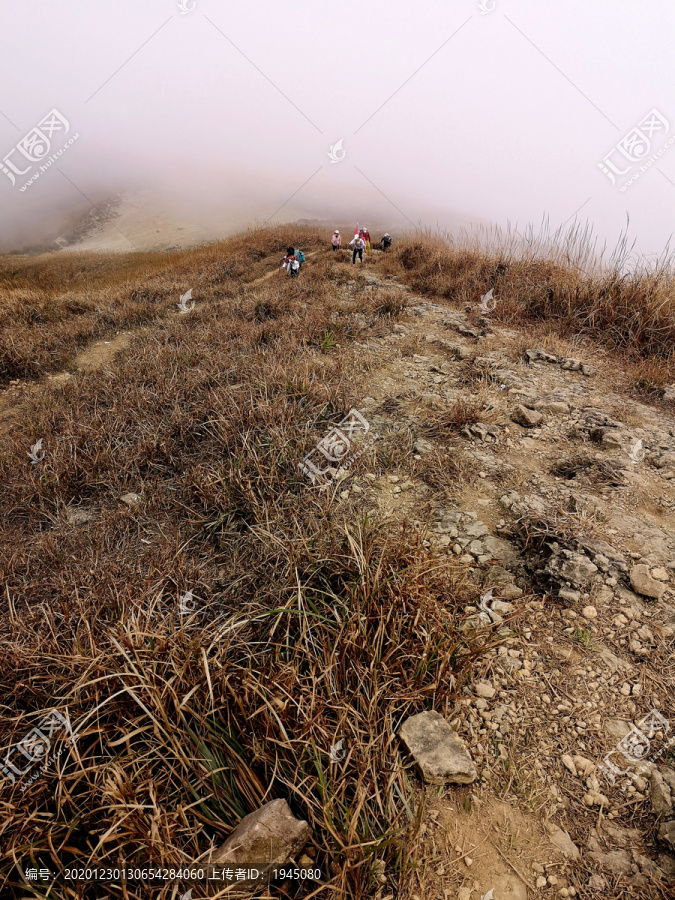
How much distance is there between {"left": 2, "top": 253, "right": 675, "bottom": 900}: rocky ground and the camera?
1428 millimetres

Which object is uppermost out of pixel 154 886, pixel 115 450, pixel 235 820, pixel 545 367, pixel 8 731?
pixel 115 450

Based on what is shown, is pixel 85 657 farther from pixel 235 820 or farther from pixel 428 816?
pixel 428 816

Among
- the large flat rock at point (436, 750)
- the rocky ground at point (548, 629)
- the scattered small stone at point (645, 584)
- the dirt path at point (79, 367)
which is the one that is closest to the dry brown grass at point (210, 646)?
the large flat rock at point (436, 750)

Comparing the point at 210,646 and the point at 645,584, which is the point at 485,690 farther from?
the point at 210,646

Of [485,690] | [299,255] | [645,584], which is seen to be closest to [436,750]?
[485,690]

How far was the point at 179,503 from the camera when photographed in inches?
121

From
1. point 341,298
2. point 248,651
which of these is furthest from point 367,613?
point 341,298

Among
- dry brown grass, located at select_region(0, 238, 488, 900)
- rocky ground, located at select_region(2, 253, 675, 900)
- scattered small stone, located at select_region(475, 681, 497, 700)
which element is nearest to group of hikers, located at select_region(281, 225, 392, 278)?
rocky ground, located at select_region(2, 253, 675, 900)

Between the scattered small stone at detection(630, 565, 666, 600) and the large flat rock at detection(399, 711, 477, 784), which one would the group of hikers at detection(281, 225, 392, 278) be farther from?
the large flat rock at detection(399, 711, 477, 784)

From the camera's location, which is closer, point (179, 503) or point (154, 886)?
point (154, 886)

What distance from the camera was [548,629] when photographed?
216 centimetres

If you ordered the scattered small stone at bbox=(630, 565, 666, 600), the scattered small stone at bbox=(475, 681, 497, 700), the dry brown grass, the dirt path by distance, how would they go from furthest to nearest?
the dirt path
the scattered small stone at bbox=(630, 565, 666, 600)
the scattered small stone at bbox=(475, 681, 497, 700)
the dry brown grass

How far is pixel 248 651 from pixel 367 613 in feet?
1.88

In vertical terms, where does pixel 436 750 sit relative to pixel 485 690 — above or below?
above
